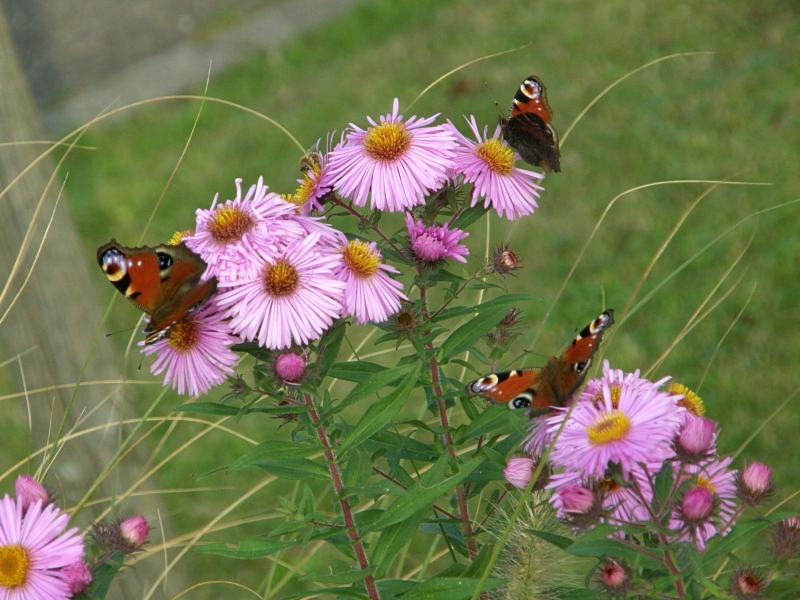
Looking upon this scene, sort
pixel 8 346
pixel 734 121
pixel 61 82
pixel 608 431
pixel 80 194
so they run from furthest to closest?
pixel 61 82 → pixel 80 194 → pixel 734 121 → pixel 8 346 → pixel 608 431

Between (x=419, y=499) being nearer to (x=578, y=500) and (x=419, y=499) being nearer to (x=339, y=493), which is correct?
(x=339, y=493)

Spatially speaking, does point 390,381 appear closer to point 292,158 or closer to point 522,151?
point 522,151

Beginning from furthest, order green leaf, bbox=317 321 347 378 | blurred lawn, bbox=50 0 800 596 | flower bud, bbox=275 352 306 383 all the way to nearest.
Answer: blurred lawn, bbox=50 0 800 596 → green leaf, bbox=317 321 347 378 → flower bud, bbox=275 352 306 383

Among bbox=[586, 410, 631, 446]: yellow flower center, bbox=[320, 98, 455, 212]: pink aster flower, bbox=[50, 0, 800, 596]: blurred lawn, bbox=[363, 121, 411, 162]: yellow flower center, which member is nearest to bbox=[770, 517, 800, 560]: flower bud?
bbox=[586, 410, 631, 446]: yellow flower center

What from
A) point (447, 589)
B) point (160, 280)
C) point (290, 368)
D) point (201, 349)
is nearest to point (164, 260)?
point (160, 280)

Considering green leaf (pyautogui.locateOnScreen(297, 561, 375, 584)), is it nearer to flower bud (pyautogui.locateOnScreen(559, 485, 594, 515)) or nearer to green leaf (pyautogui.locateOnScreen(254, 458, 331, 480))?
green leaf (pyautogui.locateOnScreen(254, 458, 331, 480))

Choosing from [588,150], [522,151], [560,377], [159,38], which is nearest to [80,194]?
[159,38]
